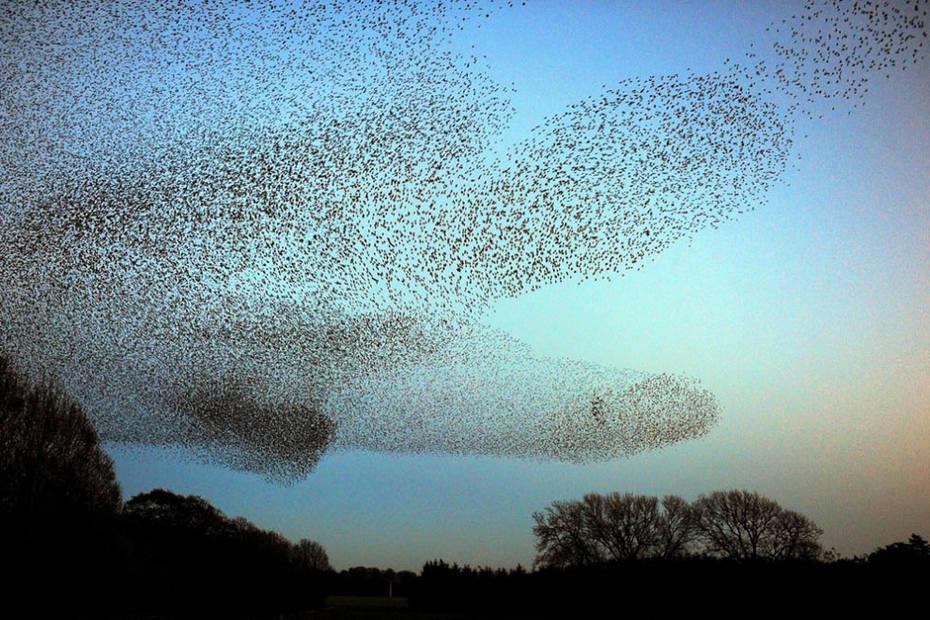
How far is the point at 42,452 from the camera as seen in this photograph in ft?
121

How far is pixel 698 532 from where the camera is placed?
68.8 m

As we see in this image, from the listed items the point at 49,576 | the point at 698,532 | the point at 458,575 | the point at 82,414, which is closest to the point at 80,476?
the point at 82,414

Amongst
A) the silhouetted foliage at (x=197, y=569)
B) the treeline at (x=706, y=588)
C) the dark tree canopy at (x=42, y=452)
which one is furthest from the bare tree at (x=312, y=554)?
the dark tree canopy at (x=42, y=452)

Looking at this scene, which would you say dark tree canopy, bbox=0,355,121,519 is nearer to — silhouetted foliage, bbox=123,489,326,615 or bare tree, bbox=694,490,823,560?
silhouetted foliage, bbox=123,489,326,615

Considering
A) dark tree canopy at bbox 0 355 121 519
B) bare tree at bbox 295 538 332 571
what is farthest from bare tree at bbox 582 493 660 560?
bare tree at bbox 295 538 332 571

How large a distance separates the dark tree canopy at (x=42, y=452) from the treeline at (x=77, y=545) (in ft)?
0.18

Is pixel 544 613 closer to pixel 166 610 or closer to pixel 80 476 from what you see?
pixel 166 610

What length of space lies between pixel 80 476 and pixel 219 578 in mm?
15738

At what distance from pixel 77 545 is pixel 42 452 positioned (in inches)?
261

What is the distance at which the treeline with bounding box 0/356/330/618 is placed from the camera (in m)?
30.0

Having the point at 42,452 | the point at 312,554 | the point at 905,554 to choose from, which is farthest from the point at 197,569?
the point at 312,554

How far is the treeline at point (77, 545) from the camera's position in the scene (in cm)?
3003

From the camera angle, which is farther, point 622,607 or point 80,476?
point 622,607

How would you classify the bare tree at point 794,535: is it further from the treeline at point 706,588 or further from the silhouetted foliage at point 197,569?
the silhouetted foliage at point 197,569
